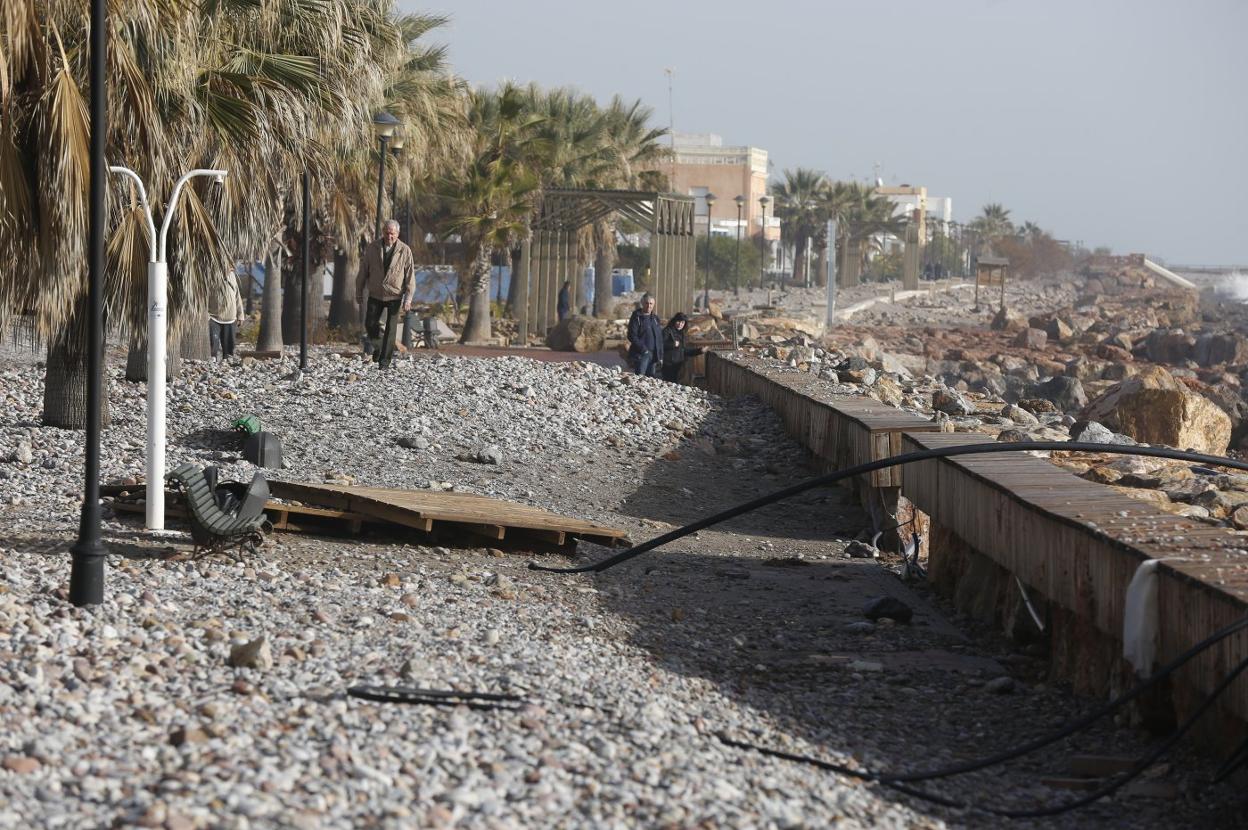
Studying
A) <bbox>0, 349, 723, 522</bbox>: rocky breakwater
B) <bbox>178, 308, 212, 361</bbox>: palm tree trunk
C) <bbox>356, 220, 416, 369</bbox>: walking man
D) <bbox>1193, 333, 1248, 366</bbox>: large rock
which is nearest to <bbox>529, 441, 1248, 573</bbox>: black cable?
<bbox>0, 349, 723, 522</bbox>: rocky breakwater

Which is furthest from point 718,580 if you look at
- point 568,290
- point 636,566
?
point 568,290

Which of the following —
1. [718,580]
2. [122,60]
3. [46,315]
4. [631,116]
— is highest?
[631,116]

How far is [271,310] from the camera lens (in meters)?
29.5

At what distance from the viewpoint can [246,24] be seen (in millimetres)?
15312

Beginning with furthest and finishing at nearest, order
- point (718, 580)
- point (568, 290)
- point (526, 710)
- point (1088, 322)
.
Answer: point (1088, 322) → point (568, 290) → point (718, 580) → point (526, 710)

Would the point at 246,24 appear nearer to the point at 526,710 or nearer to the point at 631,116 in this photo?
the point at 526,710

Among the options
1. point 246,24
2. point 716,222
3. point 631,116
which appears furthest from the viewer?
point 716,222

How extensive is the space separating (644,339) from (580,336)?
8.89 meters

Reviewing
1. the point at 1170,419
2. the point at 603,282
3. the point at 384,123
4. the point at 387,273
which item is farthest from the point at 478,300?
the point at 603,282

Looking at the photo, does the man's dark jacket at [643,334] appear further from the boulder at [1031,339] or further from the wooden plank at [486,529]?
the boulder at [1031,339]

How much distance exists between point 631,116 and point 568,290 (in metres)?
14.8

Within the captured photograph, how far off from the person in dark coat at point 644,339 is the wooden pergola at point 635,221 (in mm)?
11021

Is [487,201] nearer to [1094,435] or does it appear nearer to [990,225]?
[1094,435]

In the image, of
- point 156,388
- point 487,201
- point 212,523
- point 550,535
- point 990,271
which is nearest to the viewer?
point 212,523
